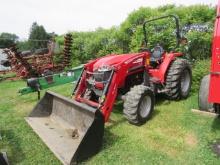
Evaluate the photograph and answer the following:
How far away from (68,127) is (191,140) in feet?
6.49

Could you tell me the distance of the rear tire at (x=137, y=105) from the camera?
192 inches

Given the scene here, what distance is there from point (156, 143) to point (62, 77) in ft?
11.6

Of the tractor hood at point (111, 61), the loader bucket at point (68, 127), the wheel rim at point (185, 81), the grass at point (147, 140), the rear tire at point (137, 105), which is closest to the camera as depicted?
the loader bucket at point (68, 127)

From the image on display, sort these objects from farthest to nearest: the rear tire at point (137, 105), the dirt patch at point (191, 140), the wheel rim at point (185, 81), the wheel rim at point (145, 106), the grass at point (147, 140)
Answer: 1. the wheel rim at point (185, 81)
2. the wheel rim at point (145, 106)
3. the rear tire at point (137, 105)
4. the dirt patch at point (191, 140)
5. the grass at point (147, 140)

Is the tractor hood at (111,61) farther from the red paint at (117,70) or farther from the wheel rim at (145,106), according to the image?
the wheel rim at (145,106)

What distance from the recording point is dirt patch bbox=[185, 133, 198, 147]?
4262 mm

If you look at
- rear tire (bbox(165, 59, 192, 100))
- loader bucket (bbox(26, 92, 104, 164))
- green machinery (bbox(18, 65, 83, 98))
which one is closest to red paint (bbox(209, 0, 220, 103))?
loader bucket (bbox(26, 92, 104, 164))

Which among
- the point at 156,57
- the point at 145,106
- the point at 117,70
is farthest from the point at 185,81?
the point at 117,70

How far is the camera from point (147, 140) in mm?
4461

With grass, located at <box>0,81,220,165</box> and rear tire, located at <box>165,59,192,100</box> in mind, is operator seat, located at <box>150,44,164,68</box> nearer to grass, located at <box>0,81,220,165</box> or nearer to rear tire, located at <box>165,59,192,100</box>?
rear tire, located at <box>165,59,192,100</box>

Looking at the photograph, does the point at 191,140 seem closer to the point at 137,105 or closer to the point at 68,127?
the point at 137,105

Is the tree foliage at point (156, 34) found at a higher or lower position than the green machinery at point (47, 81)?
higher

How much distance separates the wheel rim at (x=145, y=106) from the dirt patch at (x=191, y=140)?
2.99 ft

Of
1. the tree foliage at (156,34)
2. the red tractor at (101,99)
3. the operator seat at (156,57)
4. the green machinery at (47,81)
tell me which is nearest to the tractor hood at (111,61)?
the red tractor at (101,99)
